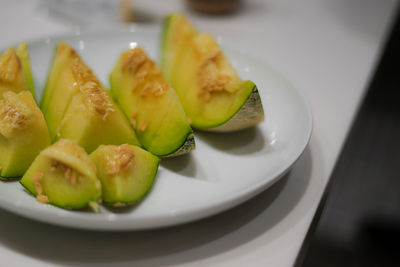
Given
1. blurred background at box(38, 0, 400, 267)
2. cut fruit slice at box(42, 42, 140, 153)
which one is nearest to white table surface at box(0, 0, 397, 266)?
blurred background at box(38, 0, 400, 267)

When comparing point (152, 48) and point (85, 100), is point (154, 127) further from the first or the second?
point (152, 48)

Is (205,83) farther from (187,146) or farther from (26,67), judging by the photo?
(26,67)

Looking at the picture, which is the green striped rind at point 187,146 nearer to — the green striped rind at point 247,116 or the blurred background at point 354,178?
the green striped rind at point 247,116

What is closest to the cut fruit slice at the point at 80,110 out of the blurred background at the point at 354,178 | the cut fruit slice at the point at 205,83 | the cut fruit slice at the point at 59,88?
the cut fruit slice at the point at 59,88

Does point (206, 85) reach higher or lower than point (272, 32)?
higher

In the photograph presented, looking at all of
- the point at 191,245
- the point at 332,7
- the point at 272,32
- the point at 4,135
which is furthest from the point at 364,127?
the point at 4,135

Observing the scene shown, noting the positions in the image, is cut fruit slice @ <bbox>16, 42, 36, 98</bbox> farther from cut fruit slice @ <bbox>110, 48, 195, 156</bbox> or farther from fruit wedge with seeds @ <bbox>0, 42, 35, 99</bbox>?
cut fruit slice @ <bbox>110, 48, 195, 156</bbox>
